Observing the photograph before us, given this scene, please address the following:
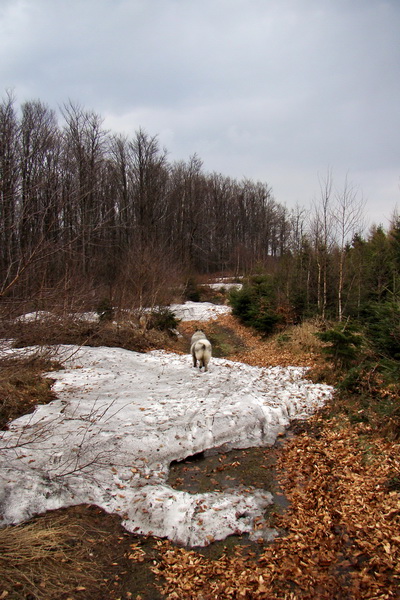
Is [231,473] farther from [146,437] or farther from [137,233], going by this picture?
[137,233]

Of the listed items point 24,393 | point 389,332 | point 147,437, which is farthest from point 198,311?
point 147,437

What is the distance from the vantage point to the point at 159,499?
4535 millimetres

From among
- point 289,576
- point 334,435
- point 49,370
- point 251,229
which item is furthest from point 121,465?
point 251,229

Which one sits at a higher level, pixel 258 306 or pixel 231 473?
pixel 258 306

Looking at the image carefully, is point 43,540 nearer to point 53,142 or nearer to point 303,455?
point 303,455

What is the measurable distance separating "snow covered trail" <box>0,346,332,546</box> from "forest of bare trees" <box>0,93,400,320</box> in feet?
5.38

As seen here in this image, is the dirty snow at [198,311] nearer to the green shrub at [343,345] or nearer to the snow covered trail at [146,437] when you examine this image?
the snow covered trail at [146,437]

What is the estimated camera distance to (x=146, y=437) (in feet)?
19.9

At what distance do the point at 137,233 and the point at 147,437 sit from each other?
21.2 metres

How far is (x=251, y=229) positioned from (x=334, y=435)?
1808 inches

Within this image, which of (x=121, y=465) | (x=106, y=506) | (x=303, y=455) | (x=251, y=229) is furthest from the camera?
(x=251, y=229)

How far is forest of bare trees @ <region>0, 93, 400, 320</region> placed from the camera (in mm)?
3346

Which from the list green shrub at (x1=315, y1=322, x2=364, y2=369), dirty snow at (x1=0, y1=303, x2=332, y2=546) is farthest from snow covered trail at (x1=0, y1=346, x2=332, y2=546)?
green shrub at (x1=315, y1=322, x2=364, y2=369)

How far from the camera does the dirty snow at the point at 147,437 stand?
168 inches
